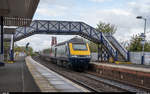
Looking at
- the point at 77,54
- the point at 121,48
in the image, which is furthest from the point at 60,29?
the point at 77,54

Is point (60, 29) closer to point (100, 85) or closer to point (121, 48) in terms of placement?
point (121, 48)

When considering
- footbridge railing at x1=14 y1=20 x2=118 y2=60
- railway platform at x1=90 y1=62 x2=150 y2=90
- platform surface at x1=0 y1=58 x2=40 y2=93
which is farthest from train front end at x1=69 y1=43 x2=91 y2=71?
footbridge railing at x1=14 y1=20 x2=118 y2=60

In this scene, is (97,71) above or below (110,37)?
below

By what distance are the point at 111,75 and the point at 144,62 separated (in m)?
11.7

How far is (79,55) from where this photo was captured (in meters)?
23.8

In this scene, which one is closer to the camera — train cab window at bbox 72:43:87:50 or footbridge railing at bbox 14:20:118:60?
train cab window at bbox 72:43:87:50

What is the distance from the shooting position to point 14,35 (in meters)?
39.4

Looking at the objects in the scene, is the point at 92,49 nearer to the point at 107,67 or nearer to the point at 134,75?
the point at 107,67

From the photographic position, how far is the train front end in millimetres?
23544

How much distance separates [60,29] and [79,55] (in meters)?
17.6

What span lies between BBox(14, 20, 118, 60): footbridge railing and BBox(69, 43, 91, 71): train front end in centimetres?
1469

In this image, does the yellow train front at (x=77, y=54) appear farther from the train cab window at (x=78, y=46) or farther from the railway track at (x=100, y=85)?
the railway track at (x=100, y=85)

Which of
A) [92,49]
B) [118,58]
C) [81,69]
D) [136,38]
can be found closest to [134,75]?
[81,69]

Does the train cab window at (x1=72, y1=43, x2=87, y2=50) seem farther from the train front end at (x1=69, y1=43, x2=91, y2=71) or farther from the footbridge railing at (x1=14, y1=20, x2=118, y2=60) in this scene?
the footbridge railing at (x1=14, y1=20, x2=118, y2=60)
